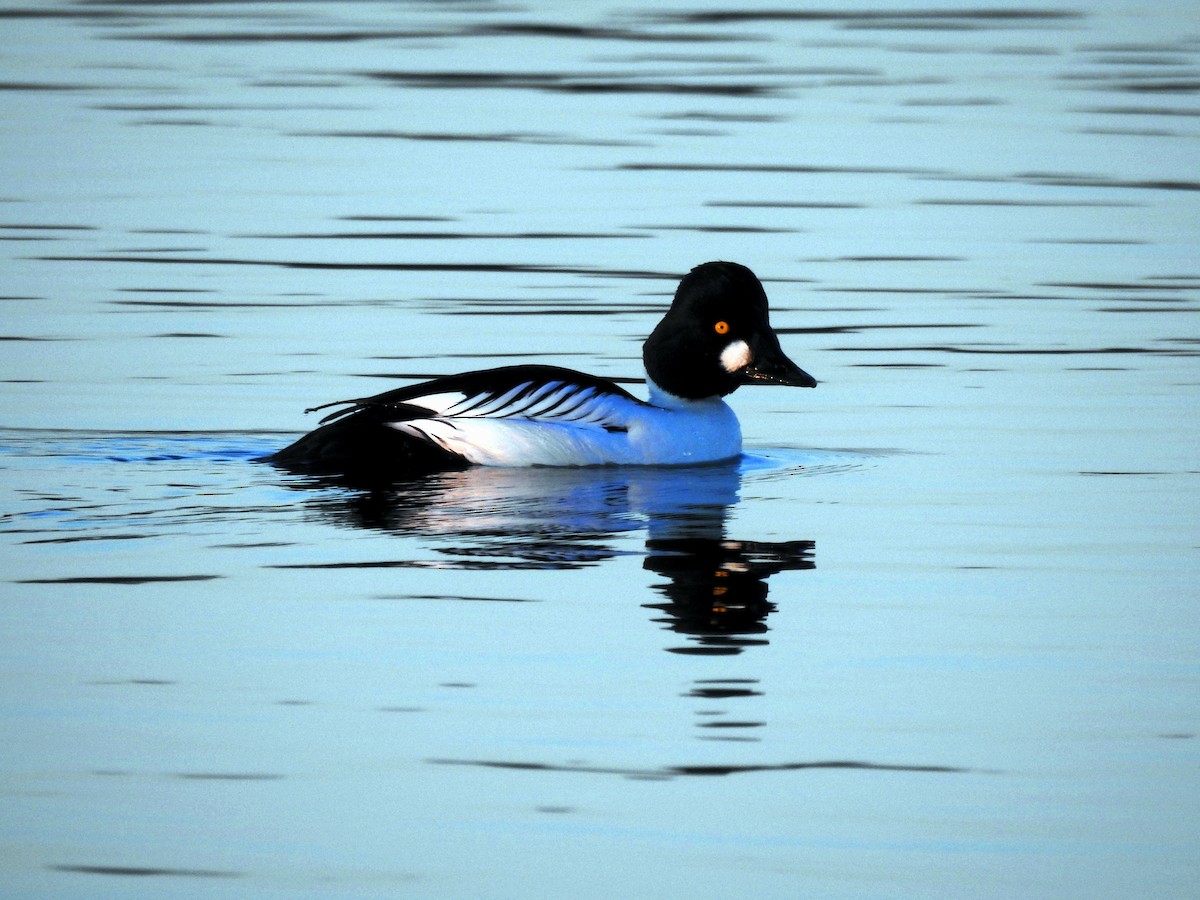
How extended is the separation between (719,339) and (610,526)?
7.04 feet

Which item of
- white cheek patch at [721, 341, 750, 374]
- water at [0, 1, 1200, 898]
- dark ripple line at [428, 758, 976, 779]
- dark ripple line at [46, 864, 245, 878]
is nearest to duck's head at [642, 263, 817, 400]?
white cheek patch at [721, 341, 750, 374]

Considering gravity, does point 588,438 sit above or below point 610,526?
above

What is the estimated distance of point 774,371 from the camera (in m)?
10.3

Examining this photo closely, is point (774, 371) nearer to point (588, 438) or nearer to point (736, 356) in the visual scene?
point (736, 356)

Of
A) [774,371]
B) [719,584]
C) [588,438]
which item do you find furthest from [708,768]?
[774,371]

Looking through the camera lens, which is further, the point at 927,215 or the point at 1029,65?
the point at 1029,65

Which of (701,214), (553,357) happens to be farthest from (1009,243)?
(553,357)

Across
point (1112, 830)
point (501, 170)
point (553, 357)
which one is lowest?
point (1112, 830)

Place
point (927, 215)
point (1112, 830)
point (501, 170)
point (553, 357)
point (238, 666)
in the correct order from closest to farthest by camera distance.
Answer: point (1112, 830)
point (238, 666)
point (553, 357)
point (927, 215)
point (501, 170)

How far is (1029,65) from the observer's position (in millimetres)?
26297

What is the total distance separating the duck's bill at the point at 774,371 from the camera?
33.8 ft

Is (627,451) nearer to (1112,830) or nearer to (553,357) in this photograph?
(553,357)

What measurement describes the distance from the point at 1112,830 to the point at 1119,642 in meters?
1.62

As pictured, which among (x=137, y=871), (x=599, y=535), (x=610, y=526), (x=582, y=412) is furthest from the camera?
(x=582, y=412)
